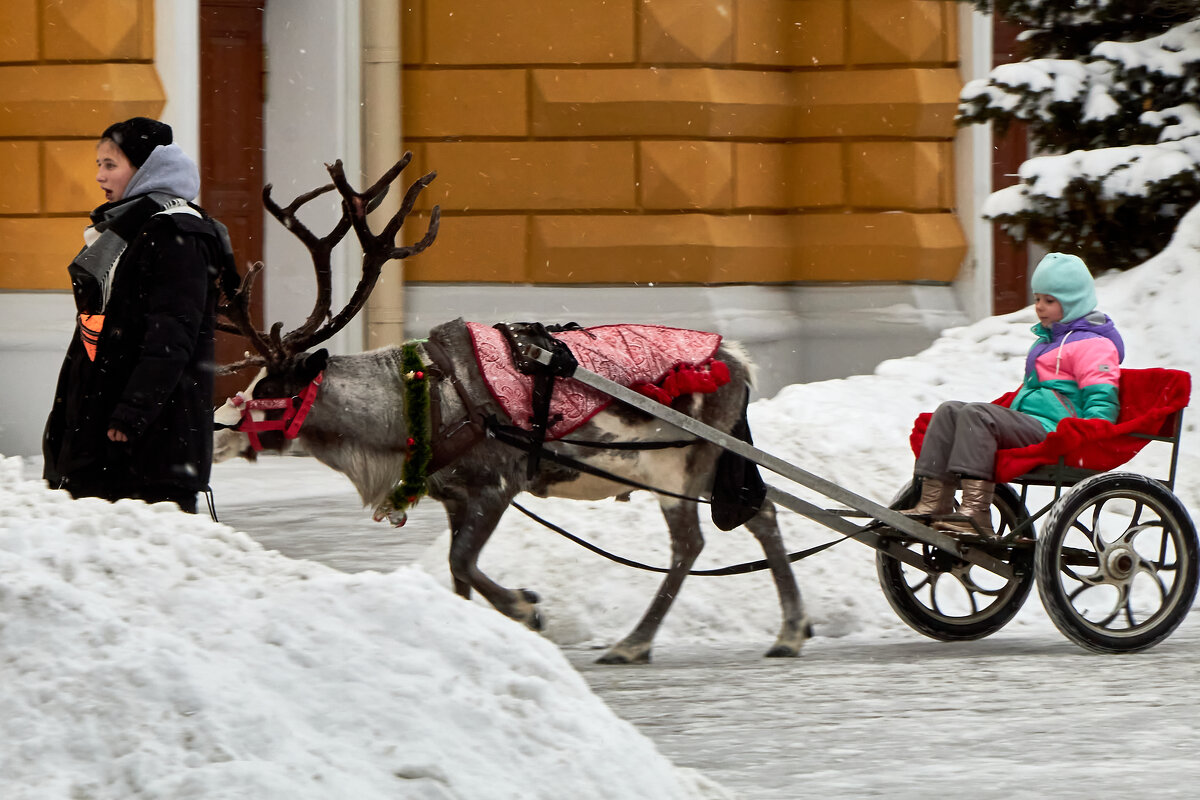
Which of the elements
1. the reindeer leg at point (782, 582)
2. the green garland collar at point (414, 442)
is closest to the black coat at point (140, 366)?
the green garland collar at point (414, 442)

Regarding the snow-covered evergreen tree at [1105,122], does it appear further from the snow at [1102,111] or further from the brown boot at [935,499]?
the brown boot at [935,499]

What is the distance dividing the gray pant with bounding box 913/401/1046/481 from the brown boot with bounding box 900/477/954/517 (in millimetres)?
27

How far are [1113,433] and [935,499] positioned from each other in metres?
0.71

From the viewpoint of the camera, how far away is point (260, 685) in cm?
419

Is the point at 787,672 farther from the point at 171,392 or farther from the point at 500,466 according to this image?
the point at 171,392

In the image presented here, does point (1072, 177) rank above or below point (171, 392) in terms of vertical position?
above

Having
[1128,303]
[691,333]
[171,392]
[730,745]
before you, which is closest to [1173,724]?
[730,745]

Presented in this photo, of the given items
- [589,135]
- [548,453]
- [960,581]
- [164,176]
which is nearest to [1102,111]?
[589,135]

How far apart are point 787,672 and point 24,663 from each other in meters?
3.29

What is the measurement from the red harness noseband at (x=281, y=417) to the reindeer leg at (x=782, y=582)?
1.86 m

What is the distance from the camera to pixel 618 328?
23.5 feet

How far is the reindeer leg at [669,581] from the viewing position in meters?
6.97

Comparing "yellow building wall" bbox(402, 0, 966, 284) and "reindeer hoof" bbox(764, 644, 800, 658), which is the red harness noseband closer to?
"reindeer hoof" bbox(764, 644, 800, 658)

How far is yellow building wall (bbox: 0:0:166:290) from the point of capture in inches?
A: 514
